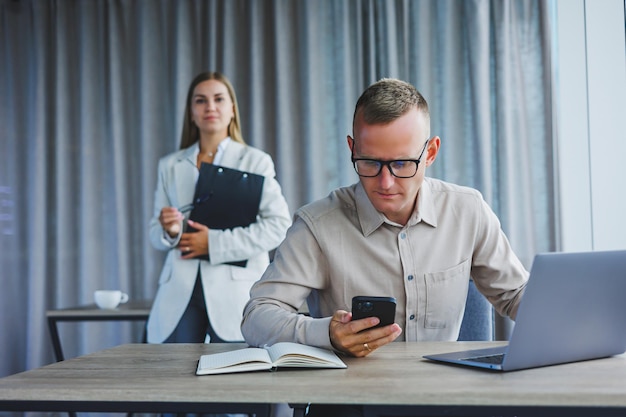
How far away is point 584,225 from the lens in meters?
3.73

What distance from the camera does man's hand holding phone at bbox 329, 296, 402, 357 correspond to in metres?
1.28

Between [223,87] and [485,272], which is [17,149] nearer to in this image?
[223,87]

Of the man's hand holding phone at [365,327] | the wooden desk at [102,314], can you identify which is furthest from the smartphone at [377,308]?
the wooden desk at [102,314]

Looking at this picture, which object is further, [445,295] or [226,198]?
[226,198]

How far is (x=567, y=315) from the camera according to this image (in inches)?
49.2

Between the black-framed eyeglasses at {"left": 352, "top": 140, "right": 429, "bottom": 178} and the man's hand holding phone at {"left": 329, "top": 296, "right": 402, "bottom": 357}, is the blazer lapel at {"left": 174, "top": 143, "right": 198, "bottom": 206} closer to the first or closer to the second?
the black-framed eyeglasses at {"left": 352, "top": 140, "right": 429, "bottom": 178}

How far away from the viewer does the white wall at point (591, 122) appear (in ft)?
10.8

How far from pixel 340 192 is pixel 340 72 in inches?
92.8

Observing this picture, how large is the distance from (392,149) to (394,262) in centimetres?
29

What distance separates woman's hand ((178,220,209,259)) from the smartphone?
5.21ft

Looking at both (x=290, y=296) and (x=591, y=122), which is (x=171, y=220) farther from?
(x=591, y=122)

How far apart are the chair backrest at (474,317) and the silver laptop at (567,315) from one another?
0.55 metres

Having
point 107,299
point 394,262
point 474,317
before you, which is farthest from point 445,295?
point 107,299

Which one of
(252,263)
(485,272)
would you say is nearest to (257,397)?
(485,272)
